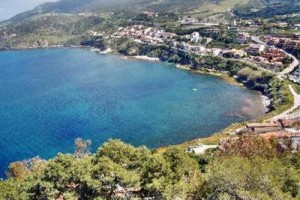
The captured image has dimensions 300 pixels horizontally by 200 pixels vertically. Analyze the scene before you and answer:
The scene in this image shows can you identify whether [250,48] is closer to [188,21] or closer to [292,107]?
[292,107]

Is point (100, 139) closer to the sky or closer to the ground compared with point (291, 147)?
closer to the ground

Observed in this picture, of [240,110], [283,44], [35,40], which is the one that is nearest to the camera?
[240,110]

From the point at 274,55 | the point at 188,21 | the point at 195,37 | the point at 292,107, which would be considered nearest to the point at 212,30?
the point at 195,37

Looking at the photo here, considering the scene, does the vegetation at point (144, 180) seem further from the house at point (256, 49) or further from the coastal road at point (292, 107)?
the house at point (256, 49)

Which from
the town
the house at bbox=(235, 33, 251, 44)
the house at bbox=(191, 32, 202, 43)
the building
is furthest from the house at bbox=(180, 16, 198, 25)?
the building

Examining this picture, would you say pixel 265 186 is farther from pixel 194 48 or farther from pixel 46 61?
pixel 46 61

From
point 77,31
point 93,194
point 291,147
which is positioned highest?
point 93,194

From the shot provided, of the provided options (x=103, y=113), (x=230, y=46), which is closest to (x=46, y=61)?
(x=230, y=46)
